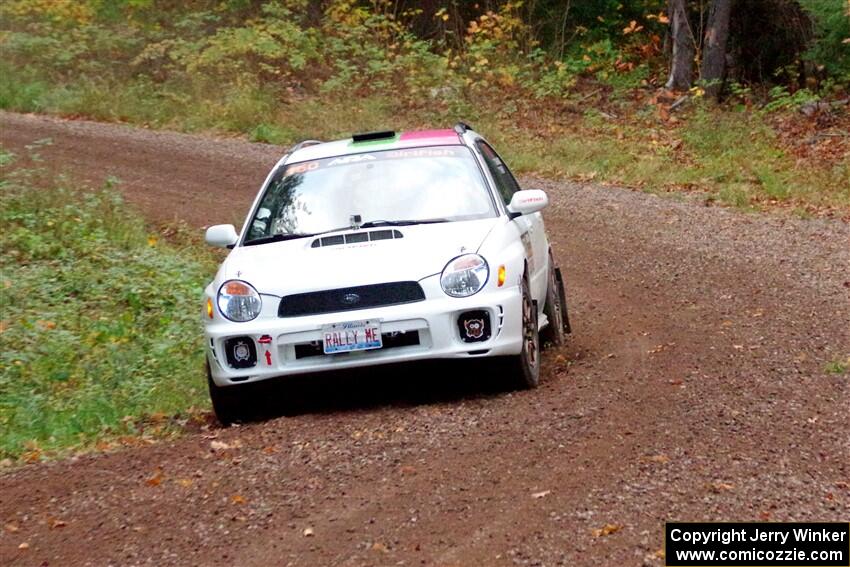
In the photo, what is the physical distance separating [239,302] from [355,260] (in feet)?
2.41

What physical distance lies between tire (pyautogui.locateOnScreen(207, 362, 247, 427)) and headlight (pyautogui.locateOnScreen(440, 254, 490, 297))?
147 cm

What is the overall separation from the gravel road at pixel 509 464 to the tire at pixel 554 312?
17 centimetres

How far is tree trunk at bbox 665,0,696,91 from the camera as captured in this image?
24453 millimetres

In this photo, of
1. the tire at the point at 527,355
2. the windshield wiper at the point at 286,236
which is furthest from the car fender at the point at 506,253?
the windshield wiper at the point at 286,236

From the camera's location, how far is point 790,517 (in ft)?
17.2

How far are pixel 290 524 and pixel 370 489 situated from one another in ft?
1.81

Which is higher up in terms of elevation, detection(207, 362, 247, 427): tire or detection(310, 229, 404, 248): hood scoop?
detection(310, 229, 404, 248): hood scoop

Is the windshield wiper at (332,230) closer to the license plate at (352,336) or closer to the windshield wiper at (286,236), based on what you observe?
the windshield wiper at (286,236)

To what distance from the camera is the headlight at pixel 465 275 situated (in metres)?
7.76

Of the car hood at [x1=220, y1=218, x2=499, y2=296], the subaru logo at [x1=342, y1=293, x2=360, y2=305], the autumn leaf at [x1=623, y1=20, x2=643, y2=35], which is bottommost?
the subaru logo at [x1=342, y1=293, x2=360, y2=305]

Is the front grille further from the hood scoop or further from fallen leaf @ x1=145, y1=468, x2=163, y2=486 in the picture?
fallen leaf @ x1=145, y1=468, x2=163, y2=486

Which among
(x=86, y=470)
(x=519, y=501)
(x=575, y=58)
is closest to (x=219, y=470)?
(x=86, y=470)

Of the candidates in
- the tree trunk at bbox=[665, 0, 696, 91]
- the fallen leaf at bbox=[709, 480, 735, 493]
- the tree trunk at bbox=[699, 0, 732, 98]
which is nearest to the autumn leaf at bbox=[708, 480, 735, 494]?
the fallen leaf at bbox=[709, 480, 735, 493]

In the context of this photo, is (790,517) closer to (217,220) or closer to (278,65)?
(217,220)
